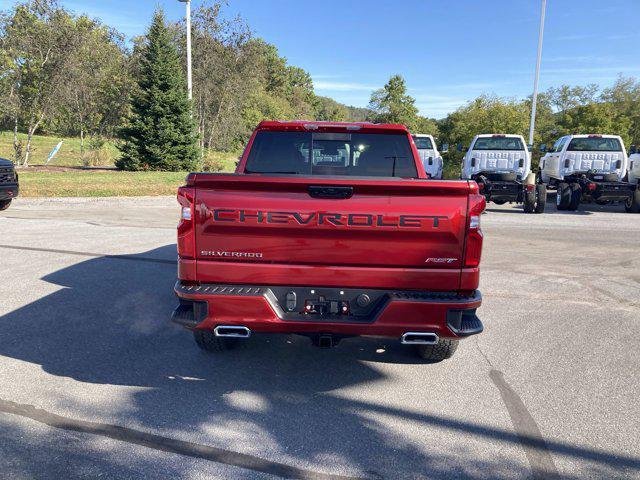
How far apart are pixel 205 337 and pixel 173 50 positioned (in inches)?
969

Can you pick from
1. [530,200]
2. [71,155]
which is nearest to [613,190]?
[530,200]

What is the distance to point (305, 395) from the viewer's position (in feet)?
12.0

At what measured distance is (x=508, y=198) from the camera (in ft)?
48.4

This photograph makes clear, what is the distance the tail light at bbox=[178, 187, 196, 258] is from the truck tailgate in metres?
0.04

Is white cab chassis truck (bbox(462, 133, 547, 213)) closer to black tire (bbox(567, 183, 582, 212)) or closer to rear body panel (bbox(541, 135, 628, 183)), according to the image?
black tire (bbox(567, 183, 582, 212))

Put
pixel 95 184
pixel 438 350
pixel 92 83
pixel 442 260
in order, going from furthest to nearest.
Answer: pixel 92 83, pixel 95 184, pixel 438 350, pixel 442 260

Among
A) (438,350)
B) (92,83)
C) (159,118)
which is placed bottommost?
(438,350)

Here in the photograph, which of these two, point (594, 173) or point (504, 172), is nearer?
point (504, 172)

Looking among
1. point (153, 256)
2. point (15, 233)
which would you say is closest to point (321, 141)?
point (153, 256)

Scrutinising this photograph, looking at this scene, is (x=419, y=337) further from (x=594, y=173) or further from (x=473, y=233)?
(x=594, y=173)

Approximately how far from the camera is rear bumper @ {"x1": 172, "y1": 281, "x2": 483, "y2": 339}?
10.8 feet

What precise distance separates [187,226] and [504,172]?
42.9 ft

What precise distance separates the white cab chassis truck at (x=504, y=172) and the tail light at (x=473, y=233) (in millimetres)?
11863

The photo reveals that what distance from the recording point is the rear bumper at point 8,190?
12.3 m
